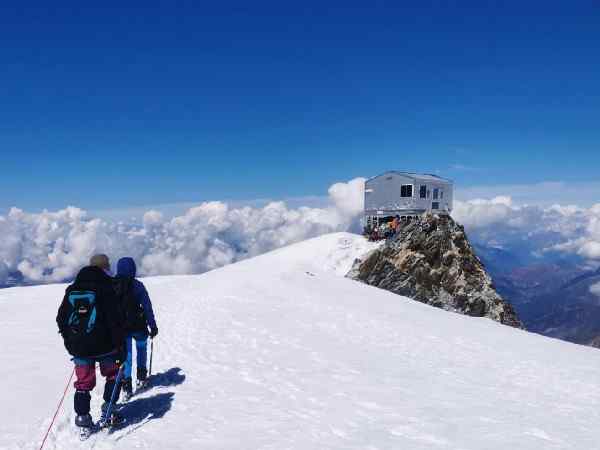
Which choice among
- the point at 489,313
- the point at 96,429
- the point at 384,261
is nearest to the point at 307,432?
the point at 96,429

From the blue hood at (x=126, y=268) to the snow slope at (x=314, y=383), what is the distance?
2.89 m

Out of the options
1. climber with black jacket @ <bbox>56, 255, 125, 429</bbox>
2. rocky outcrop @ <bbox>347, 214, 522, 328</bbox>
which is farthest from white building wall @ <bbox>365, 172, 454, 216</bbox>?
climber with black jacket @ <bbox>56, 255, 125, 429</bbox>

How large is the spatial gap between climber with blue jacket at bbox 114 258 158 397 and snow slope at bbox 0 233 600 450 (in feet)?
2.81

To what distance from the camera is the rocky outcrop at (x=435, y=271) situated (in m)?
43.2

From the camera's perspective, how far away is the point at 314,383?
443 inches

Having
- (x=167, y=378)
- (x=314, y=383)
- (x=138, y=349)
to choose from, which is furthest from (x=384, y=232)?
(x=138, y=349)

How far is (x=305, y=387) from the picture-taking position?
35.5ft

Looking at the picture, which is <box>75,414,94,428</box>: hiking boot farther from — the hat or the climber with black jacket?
the hat

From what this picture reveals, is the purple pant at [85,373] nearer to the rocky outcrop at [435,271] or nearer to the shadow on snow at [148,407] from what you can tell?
the shadow on snow at [148,407]

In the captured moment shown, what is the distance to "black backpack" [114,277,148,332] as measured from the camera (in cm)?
926

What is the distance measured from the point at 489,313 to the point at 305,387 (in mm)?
38696

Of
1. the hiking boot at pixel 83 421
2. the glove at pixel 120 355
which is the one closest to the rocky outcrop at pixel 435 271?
the glove at pixel 120 355

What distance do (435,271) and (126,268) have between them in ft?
133

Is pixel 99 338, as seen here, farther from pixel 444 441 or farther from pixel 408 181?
pixel 408 181
